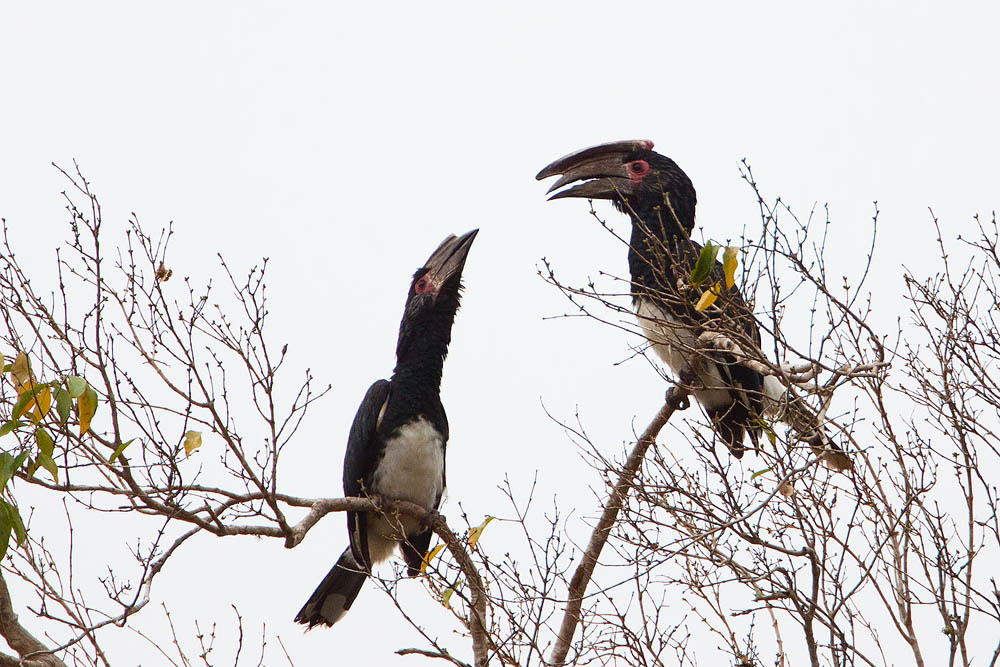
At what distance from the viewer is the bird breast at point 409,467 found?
18.7ft

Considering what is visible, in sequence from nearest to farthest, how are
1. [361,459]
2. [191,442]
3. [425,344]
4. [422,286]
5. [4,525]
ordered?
[4,525] < [191,442] < [361,459] < [425,344] < [422,286]

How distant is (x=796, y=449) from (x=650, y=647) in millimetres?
937

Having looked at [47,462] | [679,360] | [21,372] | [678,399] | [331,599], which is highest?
[679,360]

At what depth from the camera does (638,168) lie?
6.46m

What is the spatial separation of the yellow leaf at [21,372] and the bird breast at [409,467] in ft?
7.91

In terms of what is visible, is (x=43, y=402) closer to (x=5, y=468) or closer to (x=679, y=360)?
(x=5, y=468)

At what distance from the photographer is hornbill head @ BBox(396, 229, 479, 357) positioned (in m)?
6.22

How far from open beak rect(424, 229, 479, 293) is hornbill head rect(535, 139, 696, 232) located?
→ 605 mm

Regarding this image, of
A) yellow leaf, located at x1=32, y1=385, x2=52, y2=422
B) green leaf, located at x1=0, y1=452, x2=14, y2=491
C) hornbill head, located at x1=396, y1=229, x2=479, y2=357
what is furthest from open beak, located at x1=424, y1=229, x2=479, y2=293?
green leaf, located at x1=0, y1=452, x2=14, y2=491

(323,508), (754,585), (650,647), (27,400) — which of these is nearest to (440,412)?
(323,508)

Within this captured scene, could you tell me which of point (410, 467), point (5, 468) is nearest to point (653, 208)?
point (410, 467)

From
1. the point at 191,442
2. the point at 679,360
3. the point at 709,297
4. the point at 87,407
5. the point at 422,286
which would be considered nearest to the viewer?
the point at 87,407

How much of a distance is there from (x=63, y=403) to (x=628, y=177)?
4090 millimetres

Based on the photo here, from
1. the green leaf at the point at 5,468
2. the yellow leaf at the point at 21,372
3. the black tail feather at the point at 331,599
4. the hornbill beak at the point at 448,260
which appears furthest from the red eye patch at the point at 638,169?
the green leaf at the point at 5,468
